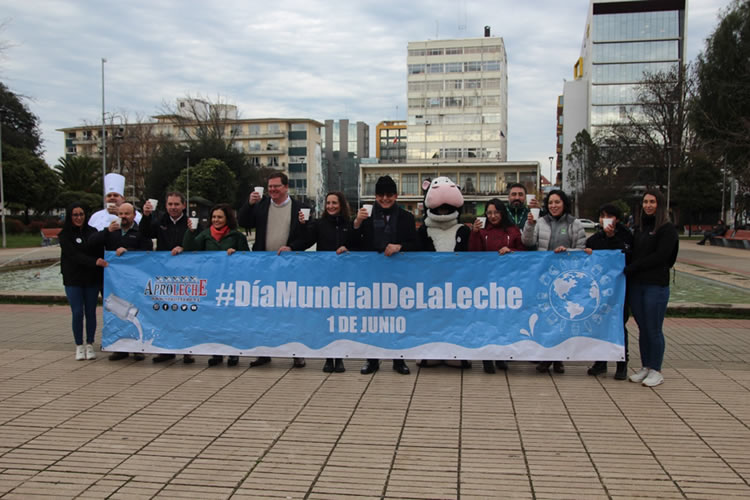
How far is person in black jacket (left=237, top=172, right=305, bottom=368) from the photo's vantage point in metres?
7.35

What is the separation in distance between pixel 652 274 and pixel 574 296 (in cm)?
79

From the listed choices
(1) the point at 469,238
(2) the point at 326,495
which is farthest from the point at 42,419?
(1) the point at 469,238

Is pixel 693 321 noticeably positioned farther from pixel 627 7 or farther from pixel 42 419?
pixel 627 7

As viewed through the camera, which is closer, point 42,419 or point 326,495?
point 326,495

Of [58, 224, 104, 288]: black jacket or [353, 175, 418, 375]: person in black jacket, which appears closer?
[353, 175, 418, 375]: person in black jacket

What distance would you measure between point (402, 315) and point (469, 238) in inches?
45.5

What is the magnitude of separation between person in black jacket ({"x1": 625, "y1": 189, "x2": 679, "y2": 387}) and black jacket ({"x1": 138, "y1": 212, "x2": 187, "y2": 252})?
5.19 m

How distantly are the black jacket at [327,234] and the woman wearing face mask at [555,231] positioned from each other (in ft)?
6.43

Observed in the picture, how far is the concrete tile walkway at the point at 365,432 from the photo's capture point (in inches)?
154

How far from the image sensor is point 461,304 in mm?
6574

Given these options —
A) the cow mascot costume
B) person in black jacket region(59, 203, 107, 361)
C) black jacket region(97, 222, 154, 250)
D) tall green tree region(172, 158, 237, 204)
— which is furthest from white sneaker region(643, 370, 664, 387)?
tall green tree region(172, 158, 237, 204)

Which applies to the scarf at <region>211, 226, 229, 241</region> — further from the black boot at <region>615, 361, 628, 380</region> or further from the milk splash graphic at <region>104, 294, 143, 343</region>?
the black boot at <region>615, 361, 628, 380</region>

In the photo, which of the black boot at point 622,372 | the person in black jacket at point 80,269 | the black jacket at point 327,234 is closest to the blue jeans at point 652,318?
the black boot at point 622,372

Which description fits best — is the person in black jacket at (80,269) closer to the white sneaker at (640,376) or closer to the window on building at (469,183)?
the white sneaker at (640,376)
